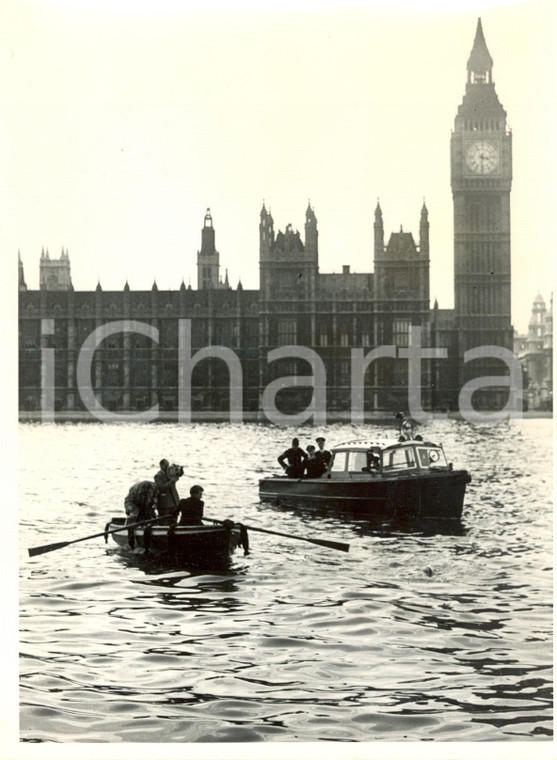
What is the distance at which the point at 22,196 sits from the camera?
12.3 meters

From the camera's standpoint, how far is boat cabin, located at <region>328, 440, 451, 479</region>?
19.8 meters

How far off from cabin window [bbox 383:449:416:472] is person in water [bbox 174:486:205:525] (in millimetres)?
6226

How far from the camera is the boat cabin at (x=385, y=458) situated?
19750 mm

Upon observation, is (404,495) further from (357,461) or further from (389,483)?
(357,461)

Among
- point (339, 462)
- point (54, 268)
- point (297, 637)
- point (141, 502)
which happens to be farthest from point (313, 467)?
point (297, 637)

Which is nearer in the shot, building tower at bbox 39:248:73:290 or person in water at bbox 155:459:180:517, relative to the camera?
person in water at bbox 155:459:180:517

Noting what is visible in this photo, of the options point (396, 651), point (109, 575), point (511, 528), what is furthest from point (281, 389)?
point (396, 651)

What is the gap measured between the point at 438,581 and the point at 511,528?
5466mm

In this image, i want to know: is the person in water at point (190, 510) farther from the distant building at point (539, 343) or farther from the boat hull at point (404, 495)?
the boat hull at point (404, 495)

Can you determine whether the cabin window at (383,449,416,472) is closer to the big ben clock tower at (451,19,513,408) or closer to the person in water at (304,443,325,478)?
the person in water at (304,443,325,478)

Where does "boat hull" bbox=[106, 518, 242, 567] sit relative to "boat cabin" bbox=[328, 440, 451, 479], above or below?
below

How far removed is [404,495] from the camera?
→ 63.2 ft

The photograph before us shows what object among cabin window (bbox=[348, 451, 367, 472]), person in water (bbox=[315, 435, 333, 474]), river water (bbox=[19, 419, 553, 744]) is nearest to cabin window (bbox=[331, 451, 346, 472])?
cabin window (bbox=[348, 451, 367, 472])

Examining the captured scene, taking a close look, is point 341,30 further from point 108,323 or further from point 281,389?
point 108,323
